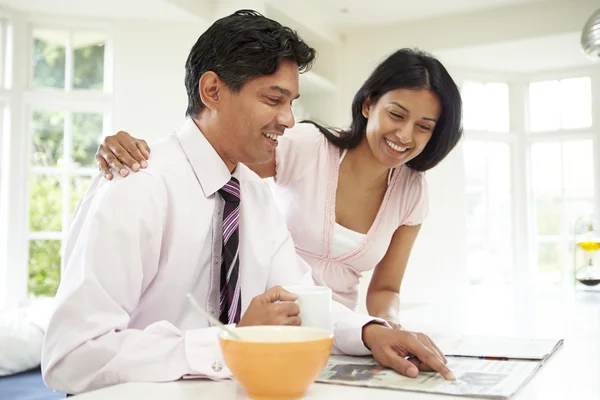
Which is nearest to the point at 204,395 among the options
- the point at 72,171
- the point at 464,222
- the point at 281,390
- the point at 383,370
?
the point at 281,390

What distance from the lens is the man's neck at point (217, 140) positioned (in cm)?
139

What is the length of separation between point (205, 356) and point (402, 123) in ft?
3.37

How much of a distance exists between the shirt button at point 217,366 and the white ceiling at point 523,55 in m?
5.09

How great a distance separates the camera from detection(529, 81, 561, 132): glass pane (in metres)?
6.16

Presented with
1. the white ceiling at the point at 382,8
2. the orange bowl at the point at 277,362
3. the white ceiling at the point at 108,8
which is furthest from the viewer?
the white ceiling at the point at 382,8

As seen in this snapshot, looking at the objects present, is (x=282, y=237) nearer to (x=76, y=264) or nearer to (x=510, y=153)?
(x=76, y=264)

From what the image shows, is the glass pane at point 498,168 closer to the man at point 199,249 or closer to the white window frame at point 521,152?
the white window frame at point 521,152

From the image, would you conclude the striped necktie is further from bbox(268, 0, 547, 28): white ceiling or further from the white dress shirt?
bbox(268, 0, 547, 28): white ceiling

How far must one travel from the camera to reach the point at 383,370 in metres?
1.05

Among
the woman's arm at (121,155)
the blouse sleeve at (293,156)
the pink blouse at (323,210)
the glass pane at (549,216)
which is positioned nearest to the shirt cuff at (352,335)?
the woman's arm at (121,155)

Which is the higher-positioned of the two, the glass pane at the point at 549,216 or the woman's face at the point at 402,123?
the woman's face at the point at 402,123

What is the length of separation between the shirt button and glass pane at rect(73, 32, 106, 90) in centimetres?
430

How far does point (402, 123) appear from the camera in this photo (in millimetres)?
1764

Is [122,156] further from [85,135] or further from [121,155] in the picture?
[85,135]
